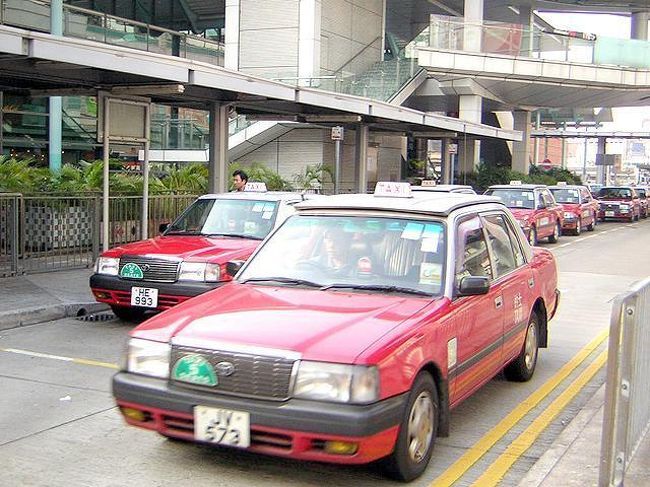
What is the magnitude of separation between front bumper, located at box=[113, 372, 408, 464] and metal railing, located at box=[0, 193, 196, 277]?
903 centimetres

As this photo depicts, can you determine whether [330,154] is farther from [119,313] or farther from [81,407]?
[81,407]

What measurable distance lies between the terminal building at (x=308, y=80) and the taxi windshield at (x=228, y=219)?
2699mm

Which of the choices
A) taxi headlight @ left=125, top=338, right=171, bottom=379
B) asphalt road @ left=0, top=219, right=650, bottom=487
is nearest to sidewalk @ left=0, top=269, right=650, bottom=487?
asphalt road @ left=0, top=219, right=650, bottom=487

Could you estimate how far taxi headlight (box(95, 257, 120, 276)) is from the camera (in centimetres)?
958

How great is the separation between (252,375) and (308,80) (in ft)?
87.9

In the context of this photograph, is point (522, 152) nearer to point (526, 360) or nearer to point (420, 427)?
point (526, 360)

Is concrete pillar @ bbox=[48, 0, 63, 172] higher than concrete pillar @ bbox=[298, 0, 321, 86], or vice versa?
concrete pillar @ bbox=[298, 0, 321, 86]

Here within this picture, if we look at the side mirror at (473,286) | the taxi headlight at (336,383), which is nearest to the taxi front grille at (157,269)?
the side mirror at (473,286)

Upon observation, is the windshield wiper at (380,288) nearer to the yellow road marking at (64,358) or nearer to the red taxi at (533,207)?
the yellow road marking at (64,358)

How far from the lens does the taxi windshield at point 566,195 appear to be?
27.5m

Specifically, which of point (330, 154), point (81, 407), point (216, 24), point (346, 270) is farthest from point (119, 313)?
point (216, 24)

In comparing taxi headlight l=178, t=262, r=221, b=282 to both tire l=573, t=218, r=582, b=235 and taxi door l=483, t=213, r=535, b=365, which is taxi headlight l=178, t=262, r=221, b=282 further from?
tire l=573, t=218, r=582, b=235

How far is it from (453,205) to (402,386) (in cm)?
199

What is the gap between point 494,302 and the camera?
627 cm
